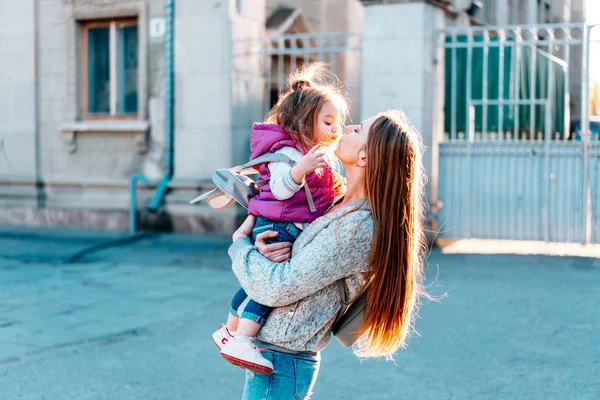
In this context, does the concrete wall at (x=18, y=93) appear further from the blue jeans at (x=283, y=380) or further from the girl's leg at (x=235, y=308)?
the blue jeans at (x=283, y=380)

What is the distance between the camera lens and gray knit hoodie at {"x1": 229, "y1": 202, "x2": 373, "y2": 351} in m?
2.57

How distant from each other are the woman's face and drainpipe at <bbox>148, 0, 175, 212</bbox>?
31.5ft

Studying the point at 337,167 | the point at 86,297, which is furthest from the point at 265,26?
the point at 337,167

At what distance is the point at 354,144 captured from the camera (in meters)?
2.64

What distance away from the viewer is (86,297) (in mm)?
7883

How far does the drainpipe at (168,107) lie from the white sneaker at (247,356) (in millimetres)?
9558

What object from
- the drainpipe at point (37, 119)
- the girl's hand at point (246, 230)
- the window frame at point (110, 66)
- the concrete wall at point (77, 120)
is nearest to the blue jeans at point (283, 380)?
the girl's hand at point (246, 230)

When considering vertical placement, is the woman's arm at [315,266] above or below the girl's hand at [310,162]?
below

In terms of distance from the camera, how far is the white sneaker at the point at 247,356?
2.62m

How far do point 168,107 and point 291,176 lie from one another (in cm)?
965

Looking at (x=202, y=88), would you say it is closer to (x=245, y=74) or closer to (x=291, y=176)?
(x=245, y=74)

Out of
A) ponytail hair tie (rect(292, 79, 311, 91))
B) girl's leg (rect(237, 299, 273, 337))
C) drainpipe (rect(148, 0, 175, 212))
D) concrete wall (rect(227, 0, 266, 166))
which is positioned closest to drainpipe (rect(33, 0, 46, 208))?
drainpipe (rect(148, 0, 175, 212))

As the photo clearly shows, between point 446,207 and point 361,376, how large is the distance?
226 inches

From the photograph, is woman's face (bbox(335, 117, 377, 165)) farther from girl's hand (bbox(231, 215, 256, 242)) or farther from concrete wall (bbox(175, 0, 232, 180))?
concrete wall (bbox(175, 0, 232, 180))
